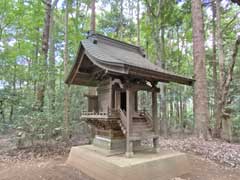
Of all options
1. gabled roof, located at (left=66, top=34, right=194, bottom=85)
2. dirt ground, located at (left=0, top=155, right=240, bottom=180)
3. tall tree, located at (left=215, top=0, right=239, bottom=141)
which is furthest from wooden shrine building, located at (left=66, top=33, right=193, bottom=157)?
tall tree, located at (left=215, top=0, right=239, bottom=141)

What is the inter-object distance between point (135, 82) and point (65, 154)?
11.5 ft

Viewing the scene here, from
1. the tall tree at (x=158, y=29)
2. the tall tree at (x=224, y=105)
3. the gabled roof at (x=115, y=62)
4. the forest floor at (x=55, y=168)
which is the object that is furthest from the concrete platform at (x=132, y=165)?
the tall tree at (x=158, y=29)

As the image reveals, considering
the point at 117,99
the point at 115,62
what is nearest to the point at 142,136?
the point at 117,99

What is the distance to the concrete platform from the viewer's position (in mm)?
3578

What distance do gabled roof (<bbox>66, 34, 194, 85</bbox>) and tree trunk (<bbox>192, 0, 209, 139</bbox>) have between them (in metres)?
1.78

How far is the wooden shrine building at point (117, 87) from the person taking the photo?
13.3 feet

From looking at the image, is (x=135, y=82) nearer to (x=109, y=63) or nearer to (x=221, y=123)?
(x=109, y=63)

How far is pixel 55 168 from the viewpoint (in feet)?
15.0

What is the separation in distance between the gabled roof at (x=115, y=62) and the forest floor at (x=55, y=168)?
2.07 m

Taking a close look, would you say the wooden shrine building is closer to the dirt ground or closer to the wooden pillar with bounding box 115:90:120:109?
the wooden pillar with bounding box 115:90:120:109

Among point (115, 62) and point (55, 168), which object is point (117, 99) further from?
point (55, 168)

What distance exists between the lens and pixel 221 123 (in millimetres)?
7676

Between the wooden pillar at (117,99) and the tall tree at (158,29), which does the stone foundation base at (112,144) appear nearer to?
the wooden pillar at (117,99)

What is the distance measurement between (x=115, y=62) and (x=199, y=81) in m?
3.80
